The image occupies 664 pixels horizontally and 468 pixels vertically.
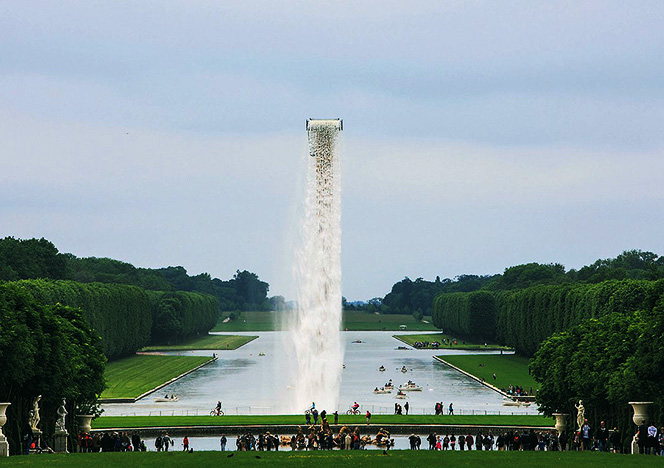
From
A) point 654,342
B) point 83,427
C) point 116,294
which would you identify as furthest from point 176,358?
point 654,342

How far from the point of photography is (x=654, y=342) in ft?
124

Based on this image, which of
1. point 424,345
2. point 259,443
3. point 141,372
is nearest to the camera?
point 259,443

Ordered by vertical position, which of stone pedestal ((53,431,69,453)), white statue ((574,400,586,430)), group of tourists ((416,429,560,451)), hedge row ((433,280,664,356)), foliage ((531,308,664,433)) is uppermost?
hedge row ((433,280,664,356))

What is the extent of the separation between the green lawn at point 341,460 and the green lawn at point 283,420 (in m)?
17.0

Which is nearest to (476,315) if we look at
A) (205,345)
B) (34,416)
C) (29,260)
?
(205,345)

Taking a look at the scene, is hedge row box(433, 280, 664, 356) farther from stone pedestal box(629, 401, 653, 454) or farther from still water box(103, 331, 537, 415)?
still water box(103, 331, 537, 415)

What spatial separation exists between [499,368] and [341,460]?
6383 cm

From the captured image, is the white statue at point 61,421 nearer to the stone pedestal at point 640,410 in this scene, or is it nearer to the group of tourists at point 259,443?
the group of tourists at point 259,443

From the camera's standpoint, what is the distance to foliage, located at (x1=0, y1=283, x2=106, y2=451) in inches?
1577

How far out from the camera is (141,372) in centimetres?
9069

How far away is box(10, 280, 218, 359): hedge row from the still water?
9.97 metres

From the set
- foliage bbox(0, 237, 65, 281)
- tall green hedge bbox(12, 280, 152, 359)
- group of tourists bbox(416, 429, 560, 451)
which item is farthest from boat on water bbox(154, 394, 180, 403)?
foliage bbox(0, 237, 65, 281)

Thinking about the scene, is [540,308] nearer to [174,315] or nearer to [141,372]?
[141,372]

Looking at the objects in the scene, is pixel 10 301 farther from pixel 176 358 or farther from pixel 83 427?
pixel 176 358
